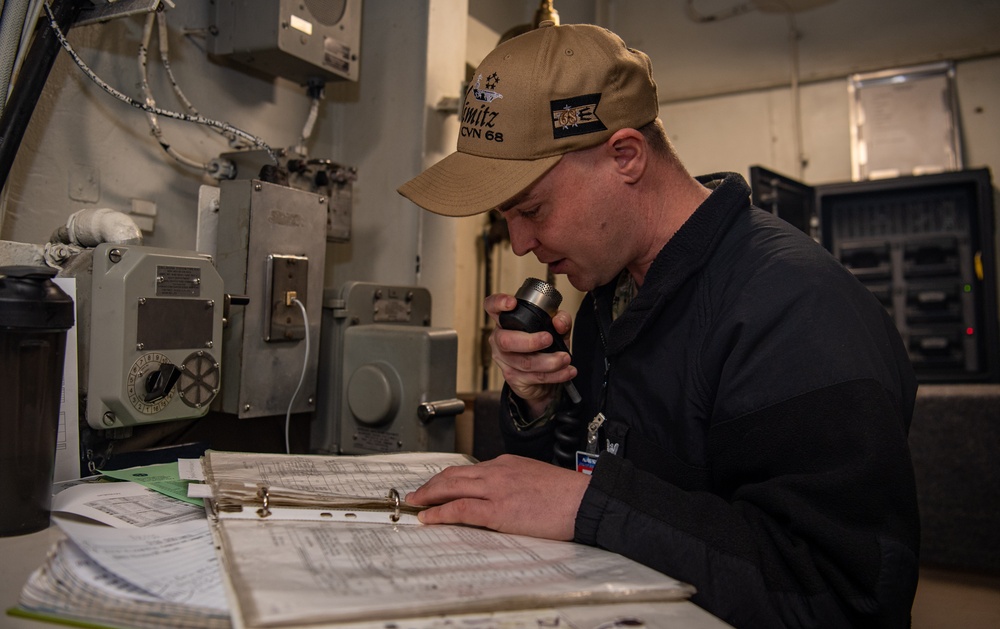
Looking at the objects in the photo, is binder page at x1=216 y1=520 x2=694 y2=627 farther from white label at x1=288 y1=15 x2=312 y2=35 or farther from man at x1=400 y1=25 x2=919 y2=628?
white label at x1=288 y1=15 x2=312 y2=35

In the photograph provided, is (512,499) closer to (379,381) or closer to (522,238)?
(522,238)

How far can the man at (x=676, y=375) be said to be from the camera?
27.0 inches

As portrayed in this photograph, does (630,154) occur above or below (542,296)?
above

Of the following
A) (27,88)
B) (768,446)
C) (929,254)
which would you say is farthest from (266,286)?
(929,254)

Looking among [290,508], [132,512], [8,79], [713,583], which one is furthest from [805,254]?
[8,79]

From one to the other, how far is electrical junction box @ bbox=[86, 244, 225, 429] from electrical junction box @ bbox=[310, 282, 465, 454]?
0.38 meters

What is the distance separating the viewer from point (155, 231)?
5.29 ft

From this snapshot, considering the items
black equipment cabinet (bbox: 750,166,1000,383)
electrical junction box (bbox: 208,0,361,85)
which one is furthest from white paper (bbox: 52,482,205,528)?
black equipment cabinet (bbox: 750,166,1000,383)

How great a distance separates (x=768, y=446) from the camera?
0.75 metres

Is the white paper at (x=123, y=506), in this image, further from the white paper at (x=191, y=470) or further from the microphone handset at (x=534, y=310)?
the microphone handset at (x=534, y=310)

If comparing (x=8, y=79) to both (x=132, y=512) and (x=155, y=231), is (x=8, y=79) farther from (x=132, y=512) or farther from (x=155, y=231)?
(x=132, y=512)

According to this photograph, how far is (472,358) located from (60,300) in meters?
2.23

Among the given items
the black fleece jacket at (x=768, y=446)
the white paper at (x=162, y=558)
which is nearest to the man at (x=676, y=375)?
the black fleece jacket at (x=768, y=446)

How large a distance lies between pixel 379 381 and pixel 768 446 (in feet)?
2.97
